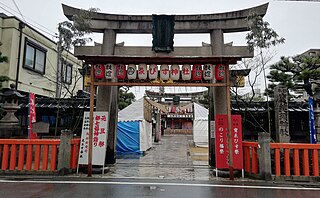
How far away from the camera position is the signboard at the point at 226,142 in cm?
Answer: 843

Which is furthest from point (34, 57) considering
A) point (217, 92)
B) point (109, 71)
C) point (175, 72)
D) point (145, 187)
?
point (145, 187)

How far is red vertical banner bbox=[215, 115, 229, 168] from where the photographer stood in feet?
28.2

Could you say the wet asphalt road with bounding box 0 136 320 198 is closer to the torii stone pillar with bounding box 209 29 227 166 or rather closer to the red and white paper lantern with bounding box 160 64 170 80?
the torii stone pillar with bounding box 209 29 227 166

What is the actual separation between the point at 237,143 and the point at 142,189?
401cm

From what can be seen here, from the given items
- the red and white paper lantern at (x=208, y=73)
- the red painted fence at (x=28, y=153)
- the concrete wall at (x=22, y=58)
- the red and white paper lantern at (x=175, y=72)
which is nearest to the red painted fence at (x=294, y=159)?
the red and white paper lantern at (x=208, y=73)

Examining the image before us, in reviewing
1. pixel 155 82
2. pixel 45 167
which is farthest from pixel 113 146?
pixel 155 82

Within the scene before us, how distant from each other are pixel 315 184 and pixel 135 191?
583 cm

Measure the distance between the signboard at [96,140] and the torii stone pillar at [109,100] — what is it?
44.7 inches

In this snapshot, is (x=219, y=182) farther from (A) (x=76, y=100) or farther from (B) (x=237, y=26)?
(A) (x=76, y=100)

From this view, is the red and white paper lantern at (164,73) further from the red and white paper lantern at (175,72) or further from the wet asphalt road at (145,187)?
the wet asphalt road at (145,187)

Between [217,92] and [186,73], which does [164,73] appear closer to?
[186,73]

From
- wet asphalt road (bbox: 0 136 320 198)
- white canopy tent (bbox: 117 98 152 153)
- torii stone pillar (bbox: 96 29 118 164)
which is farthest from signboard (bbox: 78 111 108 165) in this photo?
white canopy tent (bbox: 117 98 152 153)

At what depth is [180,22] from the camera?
10258 millimetres

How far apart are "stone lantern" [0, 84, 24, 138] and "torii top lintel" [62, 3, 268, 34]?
4.91m
